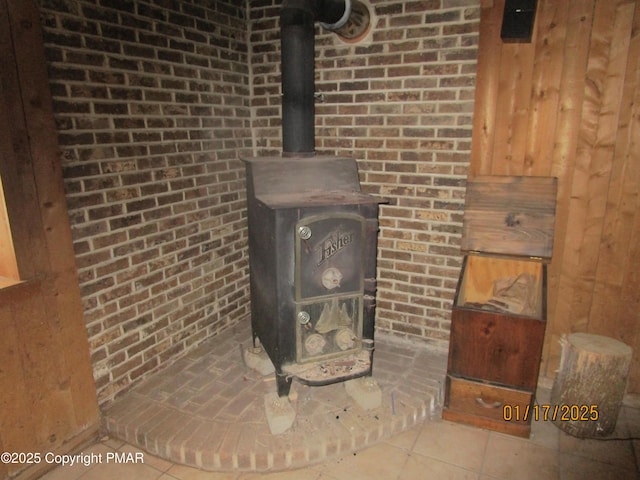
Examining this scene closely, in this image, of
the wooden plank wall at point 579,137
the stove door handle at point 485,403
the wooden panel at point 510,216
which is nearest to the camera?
the wooden plank wall at point 579,137

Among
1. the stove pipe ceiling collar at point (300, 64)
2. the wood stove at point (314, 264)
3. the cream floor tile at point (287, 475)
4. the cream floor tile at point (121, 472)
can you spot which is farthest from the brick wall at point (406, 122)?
the cream floor tile at point (121, 472)

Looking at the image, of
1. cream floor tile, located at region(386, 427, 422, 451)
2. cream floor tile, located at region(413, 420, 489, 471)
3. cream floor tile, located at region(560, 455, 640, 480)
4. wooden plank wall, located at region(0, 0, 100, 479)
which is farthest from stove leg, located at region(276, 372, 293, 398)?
cream floor tile, located at region(560, 455, 640, 480)

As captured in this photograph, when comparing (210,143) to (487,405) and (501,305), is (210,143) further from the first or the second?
(487,405)

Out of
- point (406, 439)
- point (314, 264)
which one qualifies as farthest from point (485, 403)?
point (314, 264)

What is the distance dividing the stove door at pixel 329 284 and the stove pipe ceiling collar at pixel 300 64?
579 millimetres

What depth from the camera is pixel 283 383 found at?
2484 millimetres

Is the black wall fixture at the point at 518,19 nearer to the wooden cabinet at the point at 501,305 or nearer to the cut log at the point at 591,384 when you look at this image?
the wooden cabinet at the point at 501,305

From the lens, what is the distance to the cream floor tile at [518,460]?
229cm

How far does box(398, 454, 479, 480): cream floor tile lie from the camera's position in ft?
7.50

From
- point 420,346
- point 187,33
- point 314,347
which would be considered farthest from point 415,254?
point 187,33

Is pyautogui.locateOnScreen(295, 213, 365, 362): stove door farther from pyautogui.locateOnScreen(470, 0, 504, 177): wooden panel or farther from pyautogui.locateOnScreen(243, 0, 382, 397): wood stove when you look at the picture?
pyautogui.locateOnScreen(470, 0, 504, 177): wooden panel

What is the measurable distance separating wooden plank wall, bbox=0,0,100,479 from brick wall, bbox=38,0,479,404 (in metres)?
0.09

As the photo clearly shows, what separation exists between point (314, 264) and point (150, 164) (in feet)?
4.15
